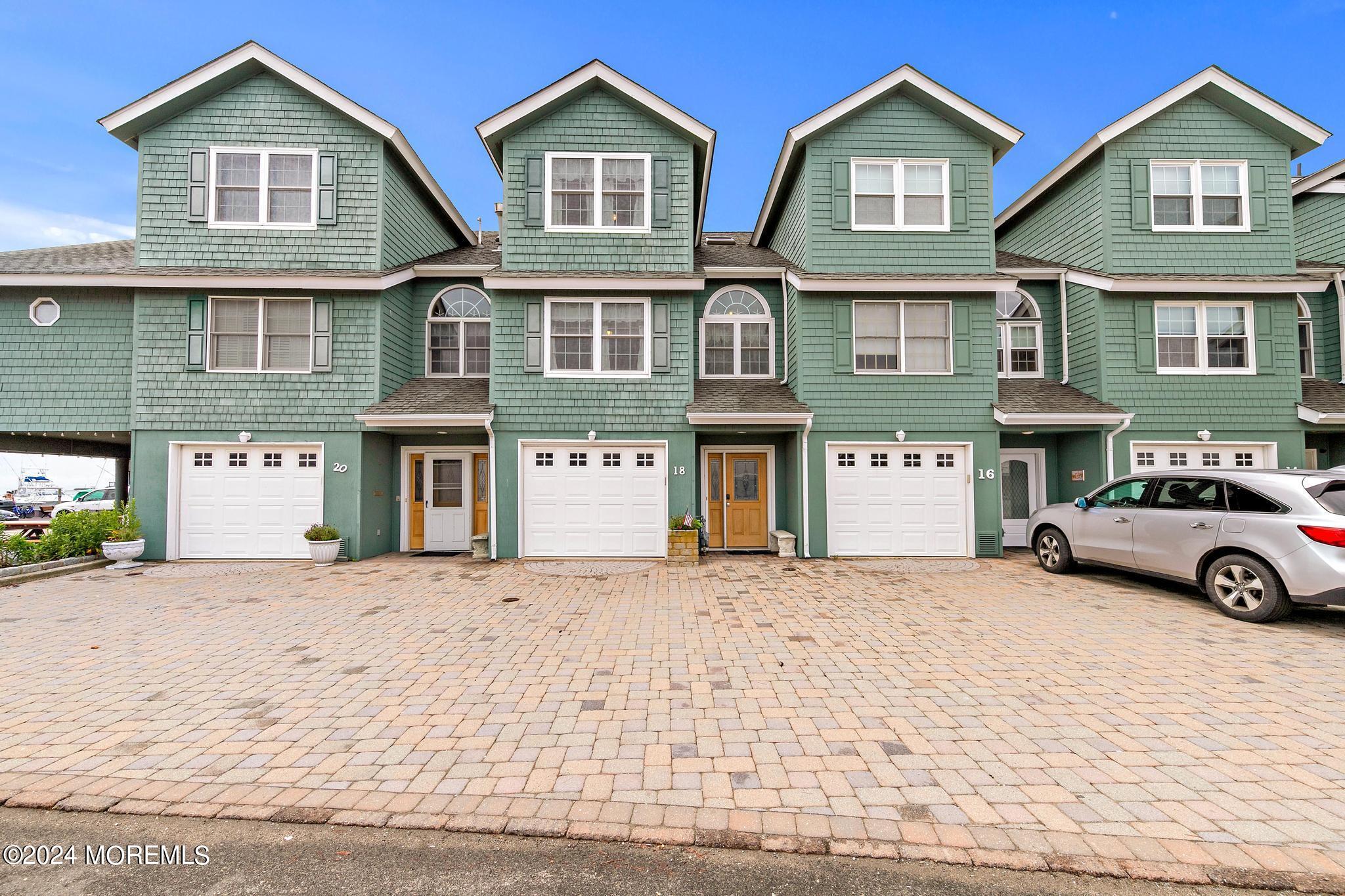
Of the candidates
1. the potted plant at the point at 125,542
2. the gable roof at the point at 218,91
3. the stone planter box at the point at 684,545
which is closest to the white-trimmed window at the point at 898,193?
the stone planter box at the point at 684,545

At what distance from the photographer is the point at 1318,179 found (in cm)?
1253

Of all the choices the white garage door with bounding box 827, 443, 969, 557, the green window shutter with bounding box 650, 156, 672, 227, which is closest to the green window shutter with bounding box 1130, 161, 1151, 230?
the white garage door with bounding box 827, 443, 969, 557

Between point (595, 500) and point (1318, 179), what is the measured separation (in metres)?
17.5

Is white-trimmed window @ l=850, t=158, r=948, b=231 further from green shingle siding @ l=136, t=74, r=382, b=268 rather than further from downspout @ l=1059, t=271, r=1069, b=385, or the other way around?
green shingle siding @ l=136, t=74, r=382, b=268

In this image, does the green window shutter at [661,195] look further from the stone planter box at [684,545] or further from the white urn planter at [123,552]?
the white urn planter at [123,552]

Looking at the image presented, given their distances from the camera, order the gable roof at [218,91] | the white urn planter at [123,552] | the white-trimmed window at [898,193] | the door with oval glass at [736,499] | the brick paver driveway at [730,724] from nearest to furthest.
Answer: the brick paver driveway at [730,724] < the white urn planter at [123,552] < the gable roof at [218,91] < the white-trimmed window at [898,193] < the door with oval glass at [736,499]

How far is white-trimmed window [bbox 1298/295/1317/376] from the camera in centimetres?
1216

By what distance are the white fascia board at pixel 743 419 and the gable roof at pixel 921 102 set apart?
5636 mm

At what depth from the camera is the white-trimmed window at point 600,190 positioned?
1104 centimetres

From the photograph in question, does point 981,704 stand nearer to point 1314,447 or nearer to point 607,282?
point 607,282

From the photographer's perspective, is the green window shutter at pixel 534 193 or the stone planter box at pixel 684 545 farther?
the green window shutter at pixel 534 193

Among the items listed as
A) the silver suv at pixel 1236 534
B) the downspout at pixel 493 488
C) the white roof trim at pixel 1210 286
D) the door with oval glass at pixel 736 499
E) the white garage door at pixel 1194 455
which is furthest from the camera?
the door with oval glass at pixel 736 499

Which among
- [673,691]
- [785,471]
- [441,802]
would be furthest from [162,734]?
[785,471]

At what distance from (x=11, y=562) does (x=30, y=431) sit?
9.99 ft
